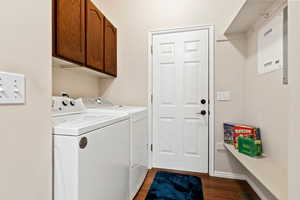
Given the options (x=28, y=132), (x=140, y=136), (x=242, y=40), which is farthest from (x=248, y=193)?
(x=28, y=132)

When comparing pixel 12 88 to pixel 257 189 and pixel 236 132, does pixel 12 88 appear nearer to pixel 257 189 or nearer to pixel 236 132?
pixel 236 132

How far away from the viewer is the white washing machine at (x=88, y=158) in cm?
84

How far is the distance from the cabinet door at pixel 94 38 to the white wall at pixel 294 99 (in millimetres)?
1728

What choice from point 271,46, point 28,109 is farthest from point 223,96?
point 28,109

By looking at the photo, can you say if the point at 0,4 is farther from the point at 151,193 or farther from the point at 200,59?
the point at 200,59

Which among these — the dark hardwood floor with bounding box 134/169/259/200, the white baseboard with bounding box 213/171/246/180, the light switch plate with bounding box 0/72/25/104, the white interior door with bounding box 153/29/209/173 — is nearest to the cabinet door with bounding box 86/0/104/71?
the white interior door with bounding box 153/29/209/173

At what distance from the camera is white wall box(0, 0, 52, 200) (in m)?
0.61

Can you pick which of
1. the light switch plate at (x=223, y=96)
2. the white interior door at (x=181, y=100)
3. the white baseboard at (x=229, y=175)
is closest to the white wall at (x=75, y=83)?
the white interior door at (x=181, y=100)

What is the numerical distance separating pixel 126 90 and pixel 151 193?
154cm

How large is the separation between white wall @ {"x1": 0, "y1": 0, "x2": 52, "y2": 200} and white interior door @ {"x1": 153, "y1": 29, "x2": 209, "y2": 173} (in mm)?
1801

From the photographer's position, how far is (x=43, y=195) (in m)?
0.78

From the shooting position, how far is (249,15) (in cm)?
172

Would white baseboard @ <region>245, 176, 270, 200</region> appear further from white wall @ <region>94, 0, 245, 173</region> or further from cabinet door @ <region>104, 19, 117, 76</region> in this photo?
cabinet door @ <region>104, 19, 117, 76</region>

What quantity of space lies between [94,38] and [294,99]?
195 cm
